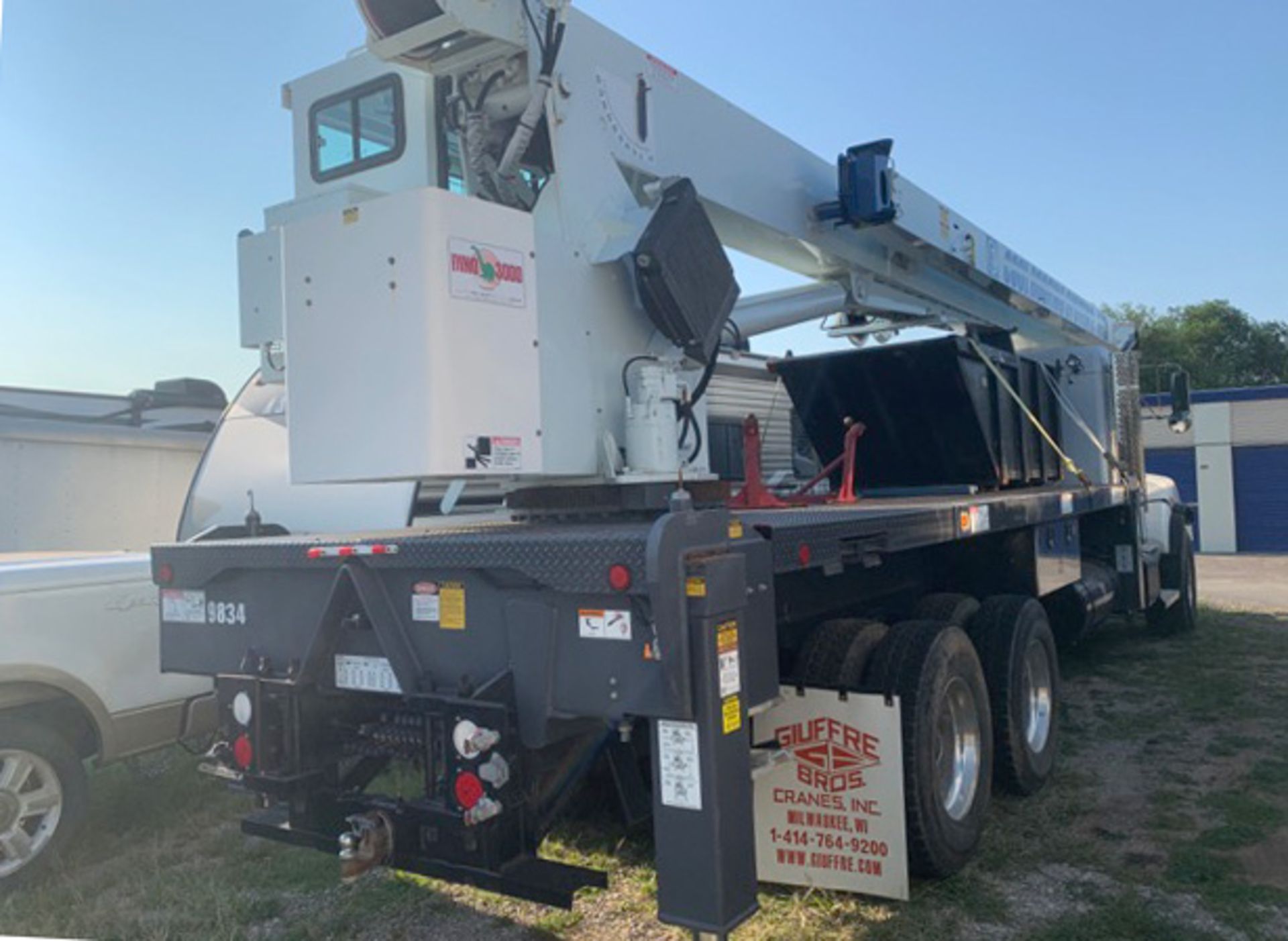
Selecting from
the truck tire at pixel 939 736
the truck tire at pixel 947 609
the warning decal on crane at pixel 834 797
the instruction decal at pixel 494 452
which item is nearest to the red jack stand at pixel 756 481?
the truck tire at pixel 947 609

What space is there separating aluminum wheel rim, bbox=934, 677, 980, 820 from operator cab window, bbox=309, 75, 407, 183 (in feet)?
10.2

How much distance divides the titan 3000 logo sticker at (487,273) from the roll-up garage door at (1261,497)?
24.2 meters

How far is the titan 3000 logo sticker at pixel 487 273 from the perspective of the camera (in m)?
3.42

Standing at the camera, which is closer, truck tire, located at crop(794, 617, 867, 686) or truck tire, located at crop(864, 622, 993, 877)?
truck tire, located at crop(864, 622, 993, 877)

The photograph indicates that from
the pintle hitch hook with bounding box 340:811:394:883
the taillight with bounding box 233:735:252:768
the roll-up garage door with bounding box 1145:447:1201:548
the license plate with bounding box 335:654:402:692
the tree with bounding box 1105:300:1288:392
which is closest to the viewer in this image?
the pintle hitch hook with bounding box 340:811:394:883

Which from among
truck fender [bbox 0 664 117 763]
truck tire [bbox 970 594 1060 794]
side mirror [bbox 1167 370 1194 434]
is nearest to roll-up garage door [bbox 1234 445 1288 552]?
side mirror [bbox 1167 370 1194 434]

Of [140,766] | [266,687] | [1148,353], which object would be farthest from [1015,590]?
[1148,353]

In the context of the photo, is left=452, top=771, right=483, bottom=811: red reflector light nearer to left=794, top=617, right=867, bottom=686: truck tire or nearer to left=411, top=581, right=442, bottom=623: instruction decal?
left=411, top=581, right=442, bottom=623: instruction decal

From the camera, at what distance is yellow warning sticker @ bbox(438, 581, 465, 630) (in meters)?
3.21

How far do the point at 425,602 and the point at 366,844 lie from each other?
2.45 feet

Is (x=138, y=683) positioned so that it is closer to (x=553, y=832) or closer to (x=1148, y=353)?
(x=553, y=832)

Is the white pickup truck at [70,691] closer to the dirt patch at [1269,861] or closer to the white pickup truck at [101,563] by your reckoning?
the white pickup truck at [101,563]

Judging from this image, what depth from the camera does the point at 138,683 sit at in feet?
16.4

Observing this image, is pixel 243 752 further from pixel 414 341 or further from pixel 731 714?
pixel 731 714
